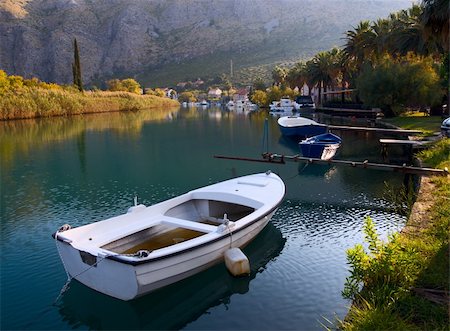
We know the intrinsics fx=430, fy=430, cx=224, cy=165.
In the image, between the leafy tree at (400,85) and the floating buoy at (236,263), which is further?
the leafy tree at (400,85)

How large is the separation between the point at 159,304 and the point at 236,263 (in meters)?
2.07

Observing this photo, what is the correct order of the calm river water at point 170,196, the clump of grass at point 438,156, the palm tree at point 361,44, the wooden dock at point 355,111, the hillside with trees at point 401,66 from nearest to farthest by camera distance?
the calm river water at point 170,196 < the clump of grass at point 438,156 < the hillside with trees at point 401,66 < the wooden dock at point 355,111 < the palm tree at point 361,44

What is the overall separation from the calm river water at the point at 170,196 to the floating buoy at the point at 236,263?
9.7 inches

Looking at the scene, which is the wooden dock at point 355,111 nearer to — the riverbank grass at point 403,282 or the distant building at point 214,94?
the riverbank grass at point 403,282

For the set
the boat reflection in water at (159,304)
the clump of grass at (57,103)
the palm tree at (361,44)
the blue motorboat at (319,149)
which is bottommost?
the boat reflection in water at (159,304)

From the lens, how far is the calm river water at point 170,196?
9141 millimetres

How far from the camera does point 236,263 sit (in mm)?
10414

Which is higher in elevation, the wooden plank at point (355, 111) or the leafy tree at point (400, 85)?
the leafy tree at point (400, 85)

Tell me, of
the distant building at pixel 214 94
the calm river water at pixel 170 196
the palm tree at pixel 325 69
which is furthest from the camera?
the distant building at pixel 214 94

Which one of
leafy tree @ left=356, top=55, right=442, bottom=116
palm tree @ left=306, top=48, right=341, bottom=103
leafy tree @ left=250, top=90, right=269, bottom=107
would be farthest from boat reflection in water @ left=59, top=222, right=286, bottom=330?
leafy tree @ left=250, top=90, right=269, bottom=107

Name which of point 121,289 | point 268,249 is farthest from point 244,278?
point 121,289

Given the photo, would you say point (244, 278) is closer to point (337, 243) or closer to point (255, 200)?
point (255, 200)

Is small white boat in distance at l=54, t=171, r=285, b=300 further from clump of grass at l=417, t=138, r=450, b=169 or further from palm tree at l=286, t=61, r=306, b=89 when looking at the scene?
palm tree at l=286, t=61, r=306, b=89

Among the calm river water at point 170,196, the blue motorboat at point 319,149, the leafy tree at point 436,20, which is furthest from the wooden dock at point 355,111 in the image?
the blue motorboat at point 319,149
